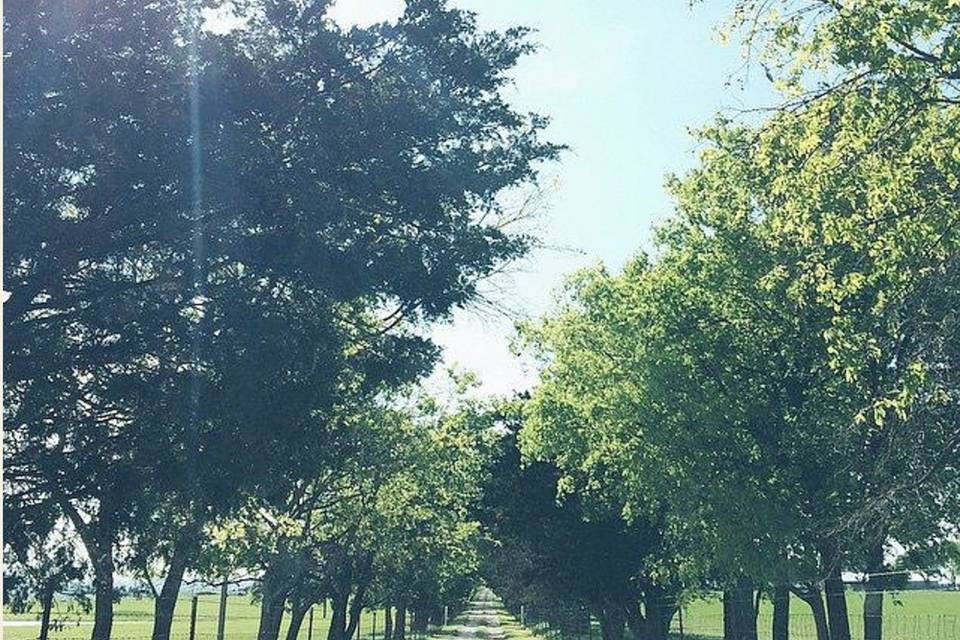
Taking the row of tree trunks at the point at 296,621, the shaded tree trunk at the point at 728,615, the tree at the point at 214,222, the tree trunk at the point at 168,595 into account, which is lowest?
the row of tree trunks at the point at 296,621

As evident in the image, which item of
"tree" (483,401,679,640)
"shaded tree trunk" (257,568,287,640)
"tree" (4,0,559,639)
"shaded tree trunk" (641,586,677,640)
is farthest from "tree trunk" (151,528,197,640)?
"shaded tree trunk" (641,586,677,640)

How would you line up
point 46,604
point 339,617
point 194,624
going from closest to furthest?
point 46,604 → point 194,624 → point 339,617

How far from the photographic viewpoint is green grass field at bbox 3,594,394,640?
22772mm

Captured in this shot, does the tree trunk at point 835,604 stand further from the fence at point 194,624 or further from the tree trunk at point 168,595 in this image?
the fence at point 194,624

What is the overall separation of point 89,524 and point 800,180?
33.0 feet

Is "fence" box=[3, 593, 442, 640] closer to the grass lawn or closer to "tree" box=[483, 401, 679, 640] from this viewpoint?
"tree" box=[483, 401, 679, 640]

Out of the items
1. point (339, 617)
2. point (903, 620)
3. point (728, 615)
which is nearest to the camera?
point (903, 620)

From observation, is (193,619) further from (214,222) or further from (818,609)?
(818,609)

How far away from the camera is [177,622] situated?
54062mm

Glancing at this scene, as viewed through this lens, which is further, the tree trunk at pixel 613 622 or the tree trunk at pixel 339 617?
the tree trunk at pixel 613 622

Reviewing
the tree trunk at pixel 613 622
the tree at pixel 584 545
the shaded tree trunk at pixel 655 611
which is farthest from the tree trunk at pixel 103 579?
the tree trunk at pixel 613 622

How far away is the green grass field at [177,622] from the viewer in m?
22.8

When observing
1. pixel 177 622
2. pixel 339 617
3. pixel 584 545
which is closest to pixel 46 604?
pixel 339 617

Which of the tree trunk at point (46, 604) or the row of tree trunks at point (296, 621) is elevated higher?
the tree trunk at point (46, 604)
